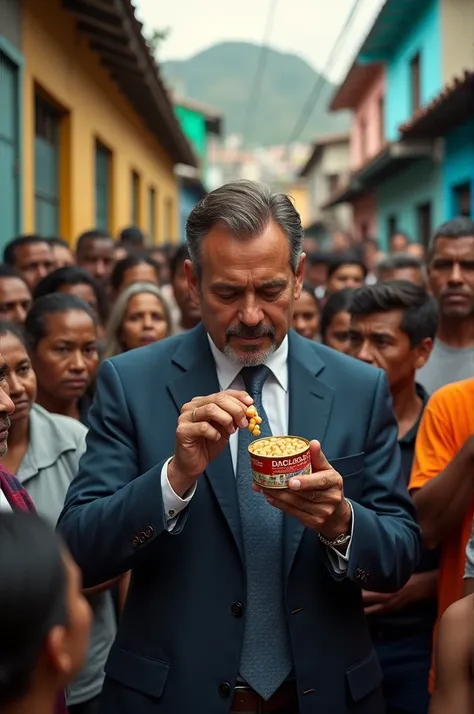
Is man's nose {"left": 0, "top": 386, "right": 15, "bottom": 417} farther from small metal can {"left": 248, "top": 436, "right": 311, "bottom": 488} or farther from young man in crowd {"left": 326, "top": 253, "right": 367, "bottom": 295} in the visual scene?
young man in crowd {"left": 326, "top": 253, "right": 367, "bottom": 295}

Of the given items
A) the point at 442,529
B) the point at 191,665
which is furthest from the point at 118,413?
the point at 442,529

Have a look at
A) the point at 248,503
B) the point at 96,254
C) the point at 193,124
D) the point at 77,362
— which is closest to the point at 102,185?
the point at 96,254

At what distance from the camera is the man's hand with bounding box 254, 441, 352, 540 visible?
6.73ft

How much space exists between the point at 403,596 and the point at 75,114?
8466mm

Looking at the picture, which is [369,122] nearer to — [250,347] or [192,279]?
[192,279]

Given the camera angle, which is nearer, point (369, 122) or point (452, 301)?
point (452, 301)

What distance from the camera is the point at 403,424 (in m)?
3.50

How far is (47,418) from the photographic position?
130 inches

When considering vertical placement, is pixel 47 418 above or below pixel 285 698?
above

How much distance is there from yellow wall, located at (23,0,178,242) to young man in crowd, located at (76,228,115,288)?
1.03 meters

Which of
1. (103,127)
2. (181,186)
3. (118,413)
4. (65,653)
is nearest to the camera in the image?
(65,653)

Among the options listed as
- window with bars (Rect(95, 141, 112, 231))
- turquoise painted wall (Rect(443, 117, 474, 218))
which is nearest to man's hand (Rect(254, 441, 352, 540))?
window with bars (Rect(95, 141, 112, 231))

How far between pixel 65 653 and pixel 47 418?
194cm

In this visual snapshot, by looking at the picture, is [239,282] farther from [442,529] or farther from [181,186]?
[181,186]
